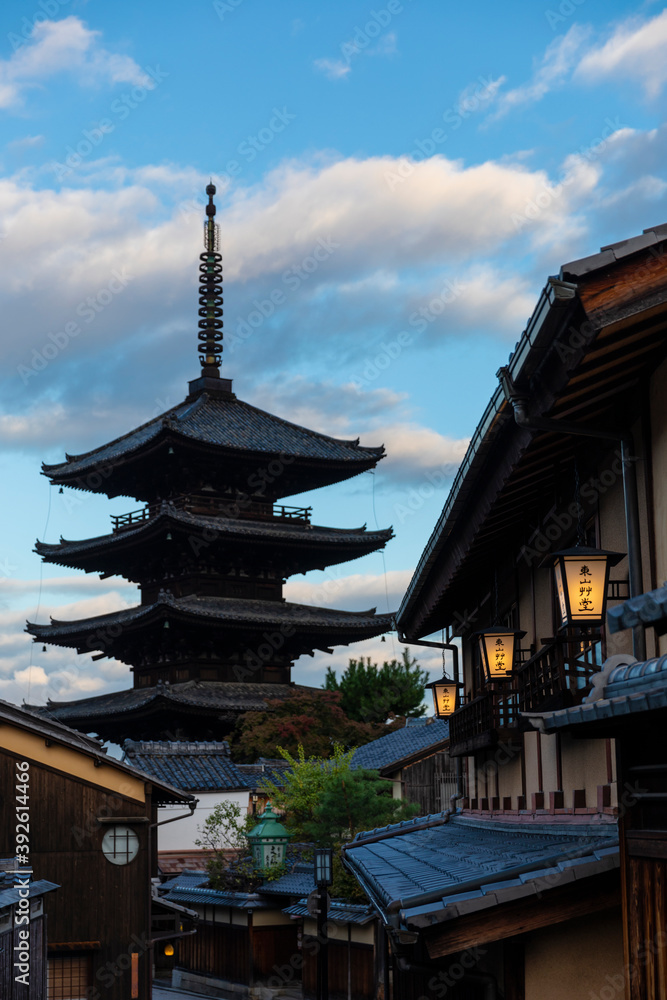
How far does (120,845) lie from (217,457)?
2205 centimetres

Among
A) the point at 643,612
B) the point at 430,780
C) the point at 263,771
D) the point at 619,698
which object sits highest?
the point at 643,612

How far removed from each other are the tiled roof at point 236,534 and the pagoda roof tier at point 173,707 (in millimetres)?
5488

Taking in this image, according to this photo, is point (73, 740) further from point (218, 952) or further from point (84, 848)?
point (218, 952)

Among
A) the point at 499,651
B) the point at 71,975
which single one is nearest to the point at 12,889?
the point at 499,651

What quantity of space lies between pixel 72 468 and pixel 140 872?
25.1 meters

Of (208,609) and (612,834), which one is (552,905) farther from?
(208,609)

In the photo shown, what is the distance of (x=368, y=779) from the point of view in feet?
91.8

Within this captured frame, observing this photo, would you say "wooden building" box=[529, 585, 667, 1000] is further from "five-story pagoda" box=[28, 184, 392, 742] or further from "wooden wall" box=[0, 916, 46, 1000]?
"five-story pagoda" box=[28, 184, 392, 742]

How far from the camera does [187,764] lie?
36438 mm

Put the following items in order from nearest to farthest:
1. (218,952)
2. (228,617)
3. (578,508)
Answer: (578,508), (218,952), (228,617)

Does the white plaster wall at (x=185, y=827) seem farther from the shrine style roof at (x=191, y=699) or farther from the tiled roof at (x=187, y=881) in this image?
the shrine style roof at (x=191, y=699)

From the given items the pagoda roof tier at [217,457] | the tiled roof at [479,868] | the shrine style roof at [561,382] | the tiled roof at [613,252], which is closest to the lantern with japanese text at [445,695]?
the tiled roof at [479,868]

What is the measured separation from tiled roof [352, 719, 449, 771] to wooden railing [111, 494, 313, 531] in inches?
412

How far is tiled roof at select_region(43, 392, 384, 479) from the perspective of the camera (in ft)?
145
